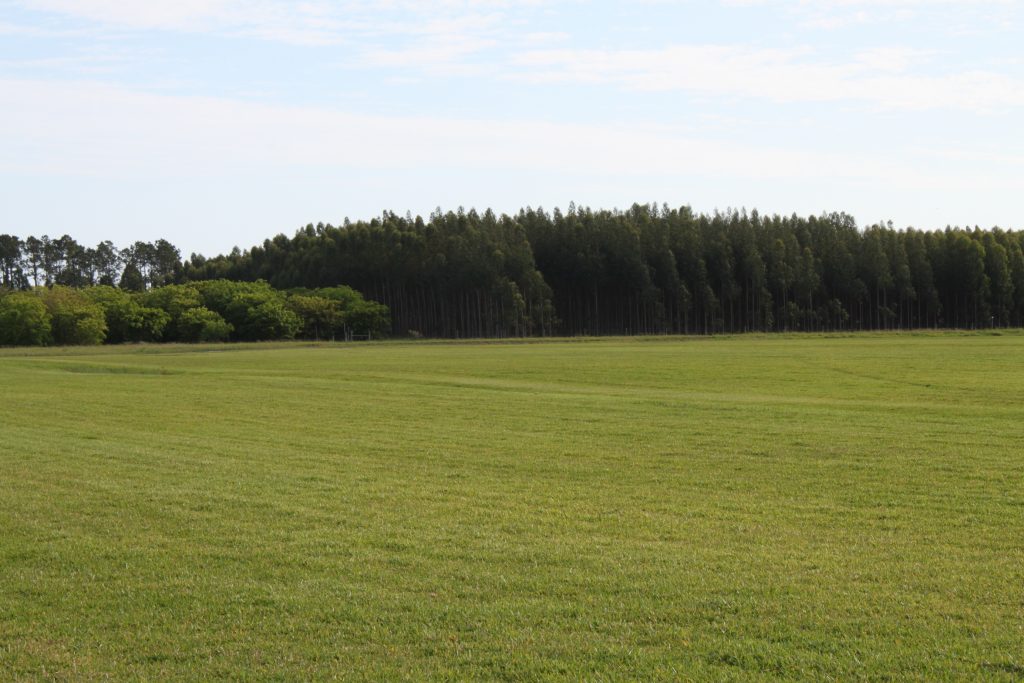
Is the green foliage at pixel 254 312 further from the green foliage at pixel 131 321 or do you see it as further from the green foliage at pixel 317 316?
the green foliage at pixel 131 321

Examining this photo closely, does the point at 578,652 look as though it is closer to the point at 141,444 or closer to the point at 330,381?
the point at 141,444

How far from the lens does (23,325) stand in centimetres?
11262

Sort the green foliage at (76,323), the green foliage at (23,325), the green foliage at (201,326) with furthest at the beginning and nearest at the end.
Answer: the green foliage at (201,326)
the green foliage at (76,323)
the green foliage at (23,325)

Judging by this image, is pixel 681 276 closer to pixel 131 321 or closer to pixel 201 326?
pixel 201 326

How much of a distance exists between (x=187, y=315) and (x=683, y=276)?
6497 centimetres

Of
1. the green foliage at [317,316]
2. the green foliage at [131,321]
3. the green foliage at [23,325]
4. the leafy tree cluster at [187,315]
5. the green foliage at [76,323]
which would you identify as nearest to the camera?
the green foliage at [23,325]

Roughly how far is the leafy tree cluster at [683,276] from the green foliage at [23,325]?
47052 millimetres

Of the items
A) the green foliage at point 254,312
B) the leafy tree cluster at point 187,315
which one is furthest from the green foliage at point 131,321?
the green foliage at point 254,312

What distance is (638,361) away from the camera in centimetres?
5888

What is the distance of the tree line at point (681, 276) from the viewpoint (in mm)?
132000

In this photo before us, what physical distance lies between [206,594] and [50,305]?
400ft

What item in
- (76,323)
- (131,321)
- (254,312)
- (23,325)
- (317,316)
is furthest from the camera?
(317,316)

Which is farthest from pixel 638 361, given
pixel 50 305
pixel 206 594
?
pixel 50 305

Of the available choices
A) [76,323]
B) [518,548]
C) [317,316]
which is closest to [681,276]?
[317,316]
